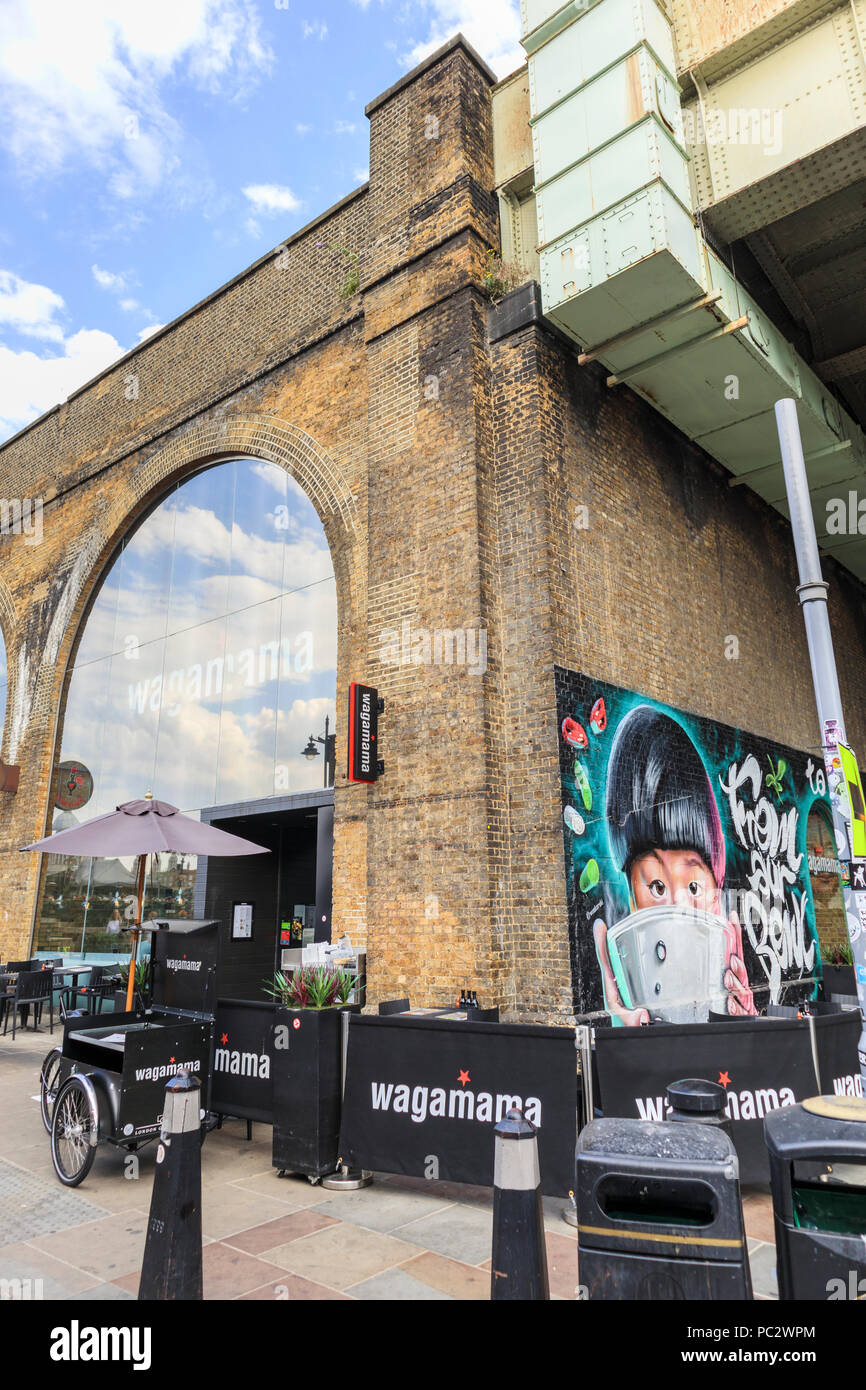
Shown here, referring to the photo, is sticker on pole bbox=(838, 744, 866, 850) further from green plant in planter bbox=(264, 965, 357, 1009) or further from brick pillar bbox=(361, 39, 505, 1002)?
brick pillar bbox=(361, 39, 505, 1002)

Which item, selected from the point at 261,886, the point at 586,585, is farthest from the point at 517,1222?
the point at 261,886

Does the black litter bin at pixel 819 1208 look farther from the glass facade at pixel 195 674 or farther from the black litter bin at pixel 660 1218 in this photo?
the glass facade at pixel 195 674

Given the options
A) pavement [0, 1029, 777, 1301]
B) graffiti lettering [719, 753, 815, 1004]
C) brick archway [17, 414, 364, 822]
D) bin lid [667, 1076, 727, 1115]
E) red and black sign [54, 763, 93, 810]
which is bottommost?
pavement [0, 1029, 777, 1301]

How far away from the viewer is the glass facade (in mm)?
11930

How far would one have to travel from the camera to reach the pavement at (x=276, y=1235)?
4.18m

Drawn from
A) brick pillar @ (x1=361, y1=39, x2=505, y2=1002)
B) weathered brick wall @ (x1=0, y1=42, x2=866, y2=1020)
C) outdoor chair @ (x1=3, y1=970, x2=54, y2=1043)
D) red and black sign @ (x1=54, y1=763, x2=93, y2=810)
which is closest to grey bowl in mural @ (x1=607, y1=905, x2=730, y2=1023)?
weathered brick wall @ (x1=0, y1=42, x2=866, y2=1020)

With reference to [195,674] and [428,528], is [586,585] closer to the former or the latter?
[428,528]

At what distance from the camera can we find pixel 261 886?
13.8 m

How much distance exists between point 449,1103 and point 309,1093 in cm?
105

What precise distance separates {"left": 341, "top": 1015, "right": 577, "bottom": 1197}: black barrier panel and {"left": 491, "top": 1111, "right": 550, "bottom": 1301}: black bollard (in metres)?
1.88

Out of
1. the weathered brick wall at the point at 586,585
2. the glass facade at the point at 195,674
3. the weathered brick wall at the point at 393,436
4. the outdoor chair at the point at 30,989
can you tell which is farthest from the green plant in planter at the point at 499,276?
the outdoor chair at the point at 30,989

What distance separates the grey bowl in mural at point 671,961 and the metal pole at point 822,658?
3843 millimetres

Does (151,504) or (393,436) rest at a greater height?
(151,504)

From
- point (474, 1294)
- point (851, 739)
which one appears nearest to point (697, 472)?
point (851, 739)
